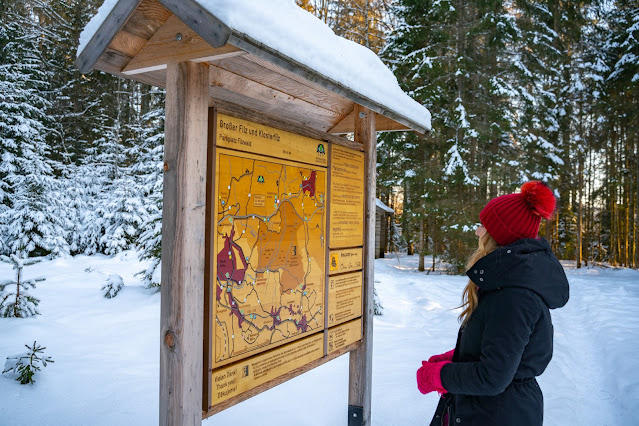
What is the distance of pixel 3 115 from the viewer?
15633 mm

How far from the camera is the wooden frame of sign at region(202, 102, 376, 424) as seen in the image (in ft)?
7.53

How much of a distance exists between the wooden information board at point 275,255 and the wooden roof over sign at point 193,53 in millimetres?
302

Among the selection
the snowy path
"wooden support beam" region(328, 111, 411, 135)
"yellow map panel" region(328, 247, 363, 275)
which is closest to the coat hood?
"yellow map panel" region(328, 247, 363, 275)

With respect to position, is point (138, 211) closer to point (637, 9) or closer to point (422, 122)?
point (422, 122)

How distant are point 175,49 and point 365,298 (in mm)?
2614

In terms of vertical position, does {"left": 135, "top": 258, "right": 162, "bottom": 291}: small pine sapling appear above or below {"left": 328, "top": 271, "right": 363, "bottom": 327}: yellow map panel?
below

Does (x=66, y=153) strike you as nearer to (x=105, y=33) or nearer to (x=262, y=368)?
(x=105, y=33)

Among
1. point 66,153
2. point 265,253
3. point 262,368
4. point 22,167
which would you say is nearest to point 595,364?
point 262,368

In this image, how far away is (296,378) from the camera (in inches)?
202

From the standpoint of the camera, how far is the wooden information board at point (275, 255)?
7.67 feet

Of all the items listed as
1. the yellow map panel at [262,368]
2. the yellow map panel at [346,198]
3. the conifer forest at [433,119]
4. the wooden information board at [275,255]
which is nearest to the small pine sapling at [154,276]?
the conifer forest at [433,119]

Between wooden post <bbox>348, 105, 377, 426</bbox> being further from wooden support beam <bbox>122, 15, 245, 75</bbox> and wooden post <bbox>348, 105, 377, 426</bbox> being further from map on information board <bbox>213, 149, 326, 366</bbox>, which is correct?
wooden support beam <bbox>122, 15, 245, 75</bbox>

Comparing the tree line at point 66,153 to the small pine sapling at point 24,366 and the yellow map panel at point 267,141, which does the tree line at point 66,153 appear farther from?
the yellow map panel at point 267,141

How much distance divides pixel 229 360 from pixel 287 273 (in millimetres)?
681
